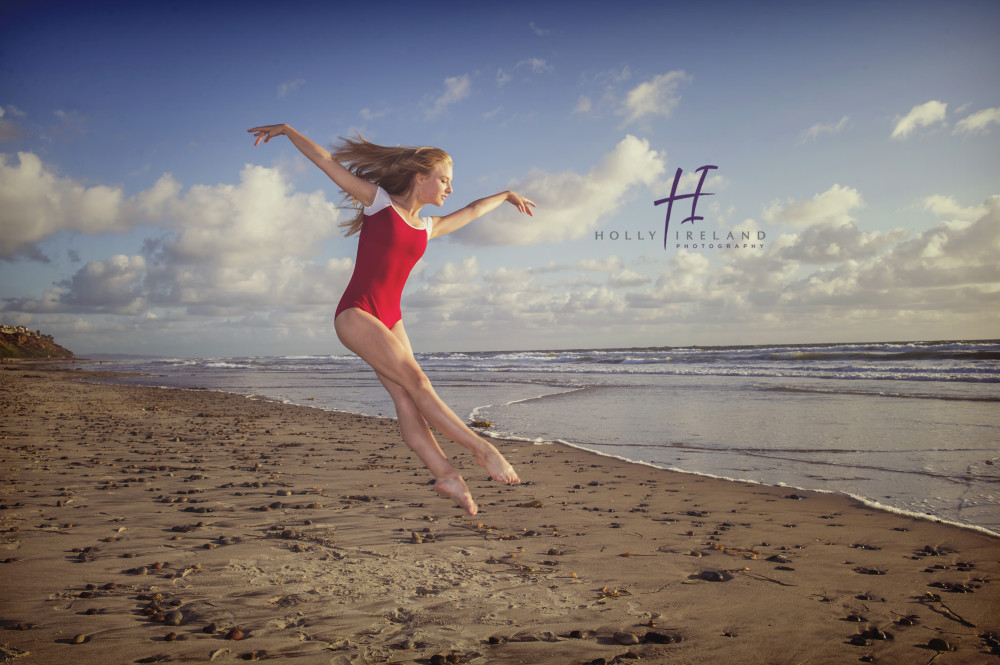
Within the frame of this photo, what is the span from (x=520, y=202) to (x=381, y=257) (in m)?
0.92

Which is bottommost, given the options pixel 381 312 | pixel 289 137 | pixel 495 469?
pixel 495 469

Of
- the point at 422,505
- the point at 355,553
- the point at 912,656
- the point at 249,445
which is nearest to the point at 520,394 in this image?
the point at 249,445

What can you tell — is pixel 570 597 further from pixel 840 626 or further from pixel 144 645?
pixel 144 645

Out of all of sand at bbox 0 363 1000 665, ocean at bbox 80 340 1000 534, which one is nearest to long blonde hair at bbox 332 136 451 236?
sand at bbox 0 363 1000 665

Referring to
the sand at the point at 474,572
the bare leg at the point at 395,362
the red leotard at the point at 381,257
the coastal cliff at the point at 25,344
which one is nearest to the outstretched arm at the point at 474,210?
the red leotard at the point at 381,257

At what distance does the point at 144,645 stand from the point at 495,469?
245 cm

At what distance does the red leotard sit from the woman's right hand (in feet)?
1.51

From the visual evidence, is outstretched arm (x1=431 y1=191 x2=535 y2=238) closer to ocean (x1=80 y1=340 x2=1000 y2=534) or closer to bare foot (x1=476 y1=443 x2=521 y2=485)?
bare foot (x1=476 y1=443 x2=521 y2=485)

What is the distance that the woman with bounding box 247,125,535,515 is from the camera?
220 cm

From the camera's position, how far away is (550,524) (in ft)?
18.5

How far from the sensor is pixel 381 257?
2.29 metres

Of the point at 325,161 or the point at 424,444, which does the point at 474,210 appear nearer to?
the point at 325,161

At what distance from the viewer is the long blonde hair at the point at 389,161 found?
2.36 meters

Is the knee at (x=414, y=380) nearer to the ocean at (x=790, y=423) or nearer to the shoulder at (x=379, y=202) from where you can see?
the shoulder at (x=379, y=202)
